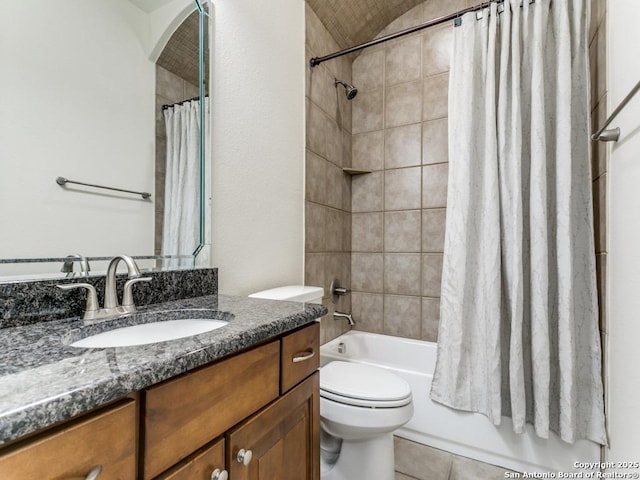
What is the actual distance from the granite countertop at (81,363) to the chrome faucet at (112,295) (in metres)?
0.04

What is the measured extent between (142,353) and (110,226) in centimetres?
57

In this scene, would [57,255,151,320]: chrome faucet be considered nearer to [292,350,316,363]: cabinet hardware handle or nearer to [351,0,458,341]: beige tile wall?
[292,350,316,363]: cabinet hardware handle

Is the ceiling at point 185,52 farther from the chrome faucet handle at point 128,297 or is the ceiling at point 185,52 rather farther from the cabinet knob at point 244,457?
the cabinet knob at point 244,457

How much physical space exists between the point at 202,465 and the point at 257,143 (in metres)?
1.25

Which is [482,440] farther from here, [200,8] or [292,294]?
[200,8]

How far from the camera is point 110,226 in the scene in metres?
0.89

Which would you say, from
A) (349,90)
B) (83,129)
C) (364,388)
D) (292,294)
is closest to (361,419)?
(364,388)

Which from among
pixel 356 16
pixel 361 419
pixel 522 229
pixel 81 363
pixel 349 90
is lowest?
pixel 361 419

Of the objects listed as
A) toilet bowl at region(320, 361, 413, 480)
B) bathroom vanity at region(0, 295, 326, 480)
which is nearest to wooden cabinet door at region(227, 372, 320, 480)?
bathroom vanity at region(0, 295, 326, 480)

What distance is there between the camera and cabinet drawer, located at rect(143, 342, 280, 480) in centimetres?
45

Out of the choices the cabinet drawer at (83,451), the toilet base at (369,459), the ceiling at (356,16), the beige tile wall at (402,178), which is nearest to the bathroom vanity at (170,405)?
the cabinet drawer at (83,451)

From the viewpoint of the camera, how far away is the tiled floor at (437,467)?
55.9 inches

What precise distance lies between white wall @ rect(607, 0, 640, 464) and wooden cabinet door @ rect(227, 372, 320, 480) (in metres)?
1.01

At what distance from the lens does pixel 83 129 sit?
32.7 inches
